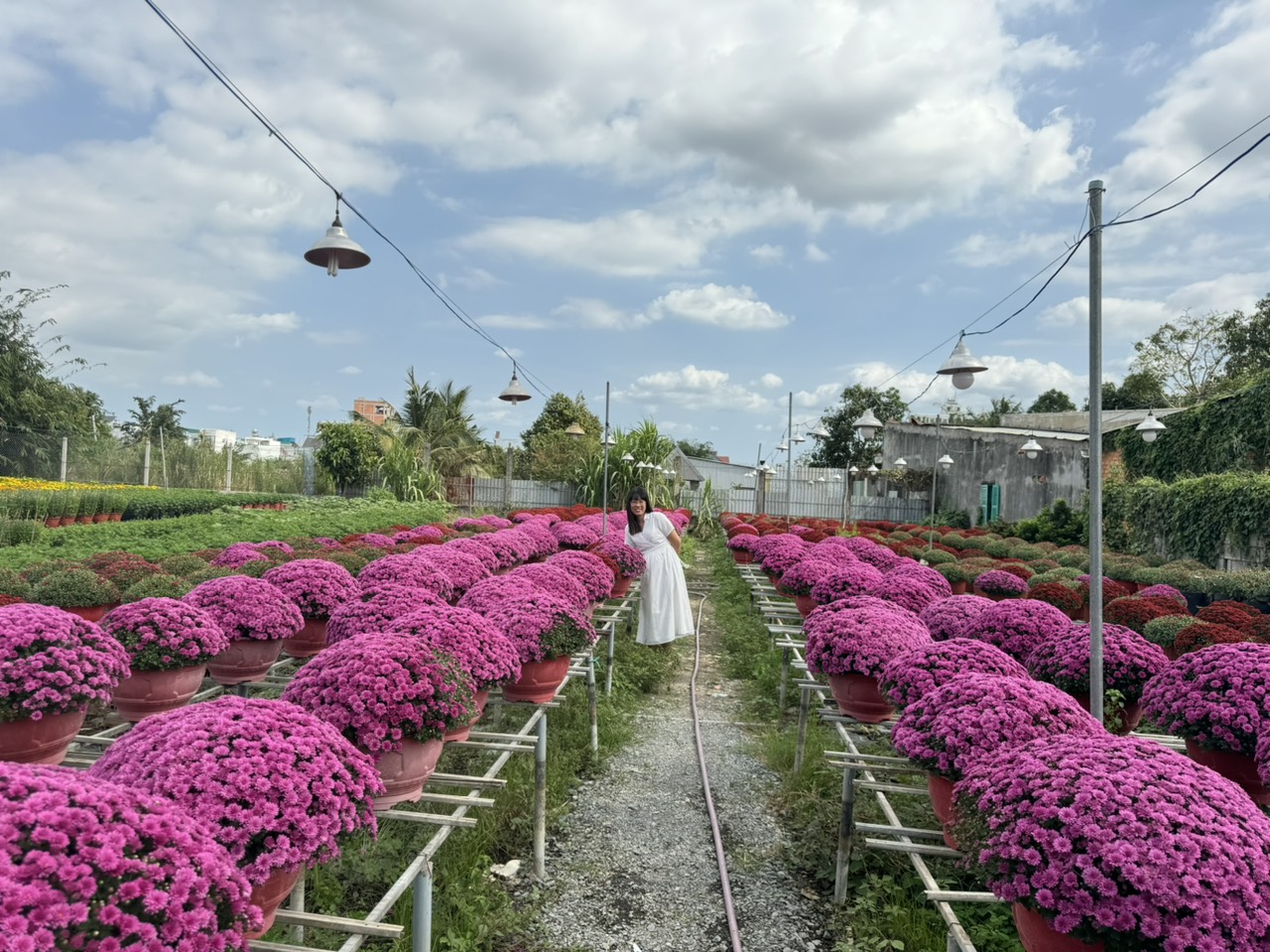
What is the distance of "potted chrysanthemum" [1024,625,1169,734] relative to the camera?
11.0 feet

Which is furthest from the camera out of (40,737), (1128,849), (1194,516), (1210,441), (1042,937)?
(1210,441)

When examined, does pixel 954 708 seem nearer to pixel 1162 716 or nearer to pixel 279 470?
pixel 1162 716

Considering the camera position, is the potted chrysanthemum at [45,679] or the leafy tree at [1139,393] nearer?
the potted chrysanthemum at [45,679]

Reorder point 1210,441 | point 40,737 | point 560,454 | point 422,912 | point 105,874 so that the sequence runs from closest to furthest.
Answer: point 105,874
point 422,912
point 40,737
point 1210,441
point 560,454

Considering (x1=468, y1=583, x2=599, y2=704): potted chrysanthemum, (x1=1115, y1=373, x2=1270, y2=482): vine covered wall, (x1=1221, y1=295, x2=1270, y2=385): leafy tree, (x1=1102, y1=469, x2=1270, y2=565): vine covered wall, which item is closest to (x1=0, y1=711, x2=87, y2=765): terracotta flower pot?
(x1=468, y1=583, x2=599, y2=704): potted chrysanthemum

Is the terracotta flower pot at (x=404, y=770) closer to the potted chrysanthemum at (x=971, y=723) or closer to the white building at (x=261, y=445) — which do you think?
the potted chrysanthemum at (x=971, y=723)

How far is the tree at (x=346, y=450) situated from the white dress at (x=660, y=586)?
1761 centimetres

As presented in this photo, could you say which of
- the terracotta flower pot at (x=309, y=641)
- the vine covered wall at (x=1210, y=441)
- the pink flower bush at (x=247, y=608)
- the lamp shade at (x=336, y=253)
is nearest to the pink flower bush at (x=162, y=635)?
the pink flower bush at (x=247, y=608)

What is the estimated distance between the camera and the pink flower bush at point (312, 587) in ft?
13.6

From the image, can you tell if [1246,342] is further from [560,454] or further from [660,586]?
[660,586]

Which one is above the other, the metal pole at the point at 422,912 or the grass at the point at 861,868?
the metal pole at the point at 422,912

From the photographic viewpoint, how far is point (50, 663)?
2439mm

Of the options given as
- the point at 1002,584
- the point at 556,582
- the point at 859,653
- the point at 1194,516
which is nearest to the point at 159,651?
the point at 556,582

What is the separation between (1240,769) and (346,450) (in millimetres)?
22834
